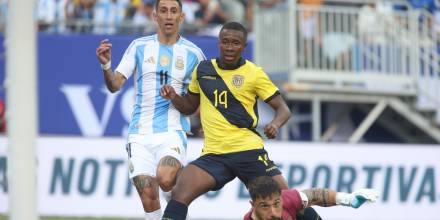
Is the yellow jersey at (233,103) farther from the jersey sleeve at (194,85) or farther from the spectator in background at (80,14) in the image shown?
the spectator in background at (80,14)

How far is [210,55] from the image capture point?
21391 mm

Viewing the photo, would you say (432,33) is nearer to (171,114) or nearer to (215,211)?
(215,211)

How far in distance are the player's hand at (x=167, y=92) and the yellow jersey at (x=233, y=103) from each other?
1.18 feet

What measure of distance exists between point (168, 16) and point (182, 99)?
746 millimetres

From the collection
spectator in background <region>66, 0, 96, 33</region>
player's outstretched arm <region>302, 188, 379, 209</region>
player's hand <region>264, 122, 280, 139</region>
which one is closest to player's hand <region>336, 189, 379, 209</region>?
player's outstretched arm <region>302, 188, 379, 209</region>

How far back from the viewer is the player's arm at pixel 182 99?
10.8 meters

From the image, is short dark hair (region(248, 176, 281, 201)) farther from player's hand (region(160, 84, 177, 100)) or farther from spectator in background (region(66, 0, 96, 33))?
spectator in background (region(66, 0, 96, 33))

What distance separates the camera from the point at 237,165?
34.3ft

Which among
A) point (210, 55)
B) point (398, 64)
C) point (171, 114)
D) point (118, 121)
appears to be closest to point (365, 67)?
point (398, 64)

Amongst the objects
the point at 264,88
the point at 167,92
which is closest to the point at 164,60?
the point at 167,92

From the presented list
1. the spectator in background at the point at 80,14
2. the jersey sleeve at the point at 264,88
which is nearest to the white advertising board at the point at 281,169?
the spectator in background at the point at 80,14

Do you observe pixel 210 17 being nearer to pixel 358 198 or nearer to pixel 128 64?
pixel 128 64

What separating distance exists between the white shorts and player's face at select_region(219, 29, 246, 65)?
1086 millimetres

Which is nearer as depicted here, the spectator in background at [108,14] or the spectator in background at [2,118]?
the spectator in background at [2,118]
